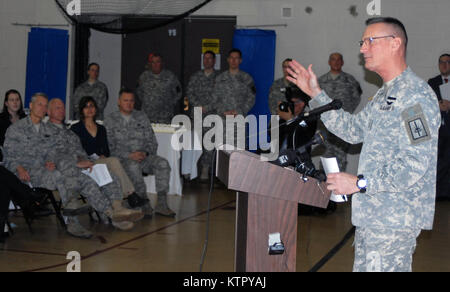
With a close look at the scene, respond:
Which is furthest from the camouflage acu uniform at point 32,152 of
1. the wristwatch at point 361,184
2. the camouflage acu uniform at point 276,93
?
the wristwatch at point 361,184

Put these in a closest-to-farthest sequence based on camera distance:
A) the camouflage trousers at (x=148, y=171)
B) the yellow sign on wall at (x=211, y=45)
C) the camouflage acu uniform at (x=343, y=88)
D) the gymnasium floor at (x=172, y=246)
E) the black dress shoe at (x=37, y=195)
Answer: the gymnasium floor at (x=172, y=246) → the black dress shoe at (x=37, y=195) → the camouflage trousers at (x=148, y=171) → the camouflage acu uniform at (x=343, y=88) → the yellow sign on wall at (x=211, y=45)

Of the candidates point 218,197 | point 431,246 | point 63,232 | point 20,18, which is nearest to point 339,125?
point 431,246

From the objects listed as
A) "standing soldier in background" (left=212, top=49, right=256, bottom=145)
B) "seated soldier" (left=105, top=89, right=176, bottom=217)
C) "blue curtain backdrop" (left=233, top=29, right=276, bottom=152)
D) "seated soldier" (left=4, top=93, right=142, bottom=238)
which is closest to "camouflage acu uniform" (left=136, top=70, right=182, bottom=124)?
"standing soldier in background" (left=212, top=49, right=256, bottom=145)

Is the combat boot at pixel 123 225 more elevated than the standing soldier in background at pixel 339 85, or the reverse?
the standing soldier in background at pixel 339 85

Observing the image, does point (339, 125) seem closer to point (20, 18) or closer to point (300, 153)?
point (300, 153)

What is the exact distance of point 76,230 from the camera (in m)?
5.25

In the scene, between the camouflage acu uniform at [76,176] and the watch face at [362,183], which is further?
the camouflage acu uniform at [76,176]

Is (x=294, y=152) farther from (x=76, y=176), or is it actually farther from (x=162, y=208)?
(x=162, y=208)

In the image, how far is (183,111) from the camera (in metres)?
9.66

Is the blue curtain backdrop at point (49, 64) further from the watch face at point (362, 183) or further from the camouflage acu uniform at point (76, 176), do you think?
the watch face at point (362, 183)

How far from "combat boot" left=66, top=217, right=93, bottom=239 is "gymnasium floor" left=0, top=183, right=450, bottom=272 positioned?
0.06 metres

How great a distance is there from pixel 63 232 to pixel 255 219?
3.60 metres

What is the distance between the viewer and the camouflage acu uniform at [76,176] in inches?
216

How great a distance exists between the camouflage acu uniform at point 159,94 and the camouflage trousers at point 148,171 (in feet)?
8.30
